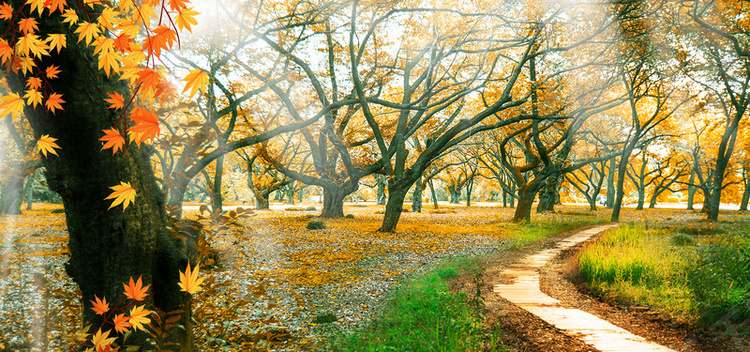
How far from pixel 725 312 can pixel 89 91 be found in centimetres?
650

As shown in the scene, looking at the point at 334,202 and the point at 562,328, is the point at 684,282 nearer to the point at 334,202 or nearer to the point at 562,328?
the point at 562,328

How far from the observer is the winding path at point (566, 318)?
3.64 meters

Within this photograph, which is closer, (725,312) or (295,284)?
(725,312)

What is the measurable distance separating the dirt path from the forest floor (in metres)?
0.03

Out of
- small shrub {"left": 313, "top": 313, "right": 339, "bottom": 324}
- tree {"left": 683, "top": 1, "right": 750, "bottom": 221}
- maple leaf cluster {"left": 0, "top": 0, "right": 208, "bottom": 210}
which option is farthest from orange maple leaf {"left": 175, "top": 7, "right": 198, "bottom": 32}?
tree {"left": 683, "top": 1, "right": 750, "bottom": 221}

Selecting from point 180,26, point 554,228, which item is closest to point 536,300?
point 180,26

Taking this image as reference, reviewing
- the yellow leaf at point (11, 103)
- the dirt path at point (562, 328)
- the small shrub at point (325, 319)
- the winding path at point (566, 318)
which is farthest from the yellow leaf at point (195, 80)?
the winding path at point (566, 318)

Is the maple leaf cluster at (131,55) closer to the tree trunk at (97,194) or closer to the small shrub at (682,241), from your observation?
the tree trunk at (97,194)

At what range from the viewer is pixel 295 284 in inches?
235

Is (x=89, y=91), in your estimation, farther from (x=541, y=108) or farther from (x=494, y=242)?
(x=541, y=108)

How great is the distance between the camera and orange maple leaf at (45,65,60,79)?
1.67m

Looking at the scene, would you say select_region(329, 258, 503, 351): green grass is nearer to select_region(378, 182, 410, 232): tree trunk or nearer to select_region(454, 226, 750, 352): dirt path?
select_region(454, 226, 750, 352): dirt path

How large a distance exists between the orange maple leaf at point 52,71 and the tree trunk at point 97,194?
0.06m

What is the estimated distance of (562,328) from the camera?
4.03m
